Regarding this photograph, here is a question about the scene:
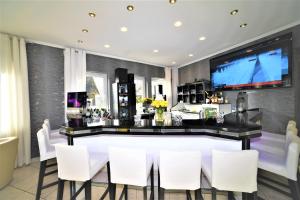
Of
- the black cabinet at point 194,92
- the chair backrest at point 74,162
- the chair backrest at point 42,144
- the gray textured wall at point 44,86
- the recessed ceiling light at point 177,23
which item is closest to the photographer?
the chair backrest at point 74,162

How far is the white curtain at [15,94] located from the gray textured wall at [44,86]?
0.72ft

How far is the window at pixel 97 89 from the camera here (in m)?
4.85

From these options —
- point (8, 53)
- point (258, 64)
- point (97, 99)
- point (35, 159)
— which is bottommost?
point (35, 159)

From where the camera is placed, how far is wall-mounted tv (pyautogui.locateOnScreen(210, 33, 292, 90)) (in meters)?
3.22

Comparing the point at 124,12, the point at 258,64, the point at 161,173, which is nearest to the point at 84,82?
the point at 124,12

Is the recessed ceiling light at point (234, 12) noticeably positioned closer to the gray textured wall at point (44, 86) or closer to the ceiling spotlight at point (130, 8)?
the ceiling spotlight at point (130, 8)

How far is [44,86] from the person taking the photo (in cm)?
388

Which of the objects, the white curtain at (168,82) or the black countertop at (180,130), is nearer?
the black countertop at (180,130)

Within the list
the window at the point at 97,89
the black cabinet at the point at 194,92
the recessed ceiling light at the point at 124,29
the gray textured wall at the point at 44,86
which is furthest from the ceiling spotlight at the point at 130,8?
the black cabinet at the point at 194,92

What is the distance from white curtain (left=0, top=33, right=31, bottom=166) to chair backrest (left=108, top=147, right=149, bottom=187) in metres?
3.18

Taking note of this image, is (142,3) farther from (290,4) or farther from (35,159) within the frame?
(35,159)

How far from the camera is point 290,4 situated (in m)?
2.46

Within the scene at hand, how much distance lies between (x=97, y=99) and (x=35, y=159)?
7.51ft

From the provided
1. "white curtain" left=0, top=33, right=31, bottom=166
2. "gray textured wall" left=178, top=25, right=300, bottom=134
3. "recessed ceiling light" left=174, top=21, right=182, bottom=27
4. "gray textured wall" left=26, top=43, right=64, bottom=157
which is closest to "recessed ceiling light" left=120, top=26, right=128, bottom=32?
"recessed ceiling light" left=174, top=21, right=182, bottom=27
